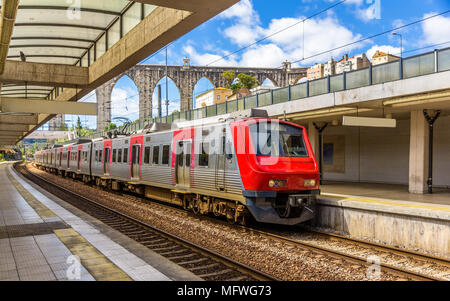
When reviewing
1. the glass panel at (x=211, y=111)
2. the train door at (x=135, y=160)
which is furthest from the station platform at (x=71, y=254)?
the glass panel at (x=211, y=111)

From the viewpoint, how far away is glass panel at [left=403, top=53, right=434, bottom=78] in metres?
12.7

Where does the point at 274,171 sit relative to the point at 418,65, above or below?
below

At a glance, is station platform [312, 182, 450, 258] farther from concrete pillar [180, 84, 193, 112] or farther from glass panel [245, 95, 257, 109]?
concrete pillar [180, 84, 193, 112]

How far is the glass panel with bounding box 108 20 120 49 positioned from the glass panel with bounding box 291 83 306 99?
820cm

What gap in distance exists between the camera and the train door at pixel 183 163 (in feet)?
39.6

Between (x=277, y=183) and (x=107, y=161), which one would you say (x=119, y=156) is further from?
(x=277, y=183)

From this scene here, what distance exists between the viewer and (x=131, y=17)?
13.0 m

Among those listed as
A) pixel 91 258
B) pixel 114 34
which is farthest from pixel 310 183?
pixel 114 34

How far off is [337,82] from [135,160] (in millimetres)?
9321

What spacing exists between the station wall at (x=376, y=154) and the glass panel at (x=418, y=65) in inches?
199

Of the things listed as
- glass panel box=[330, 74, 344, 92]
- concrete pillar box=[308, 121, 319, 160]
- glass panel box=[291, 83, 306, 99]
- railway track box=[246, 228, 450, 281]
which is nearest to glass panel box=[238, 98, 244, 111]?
concrete pillar box=[308, 121, 319, 160]

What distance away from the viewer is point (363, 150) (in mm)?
20969
